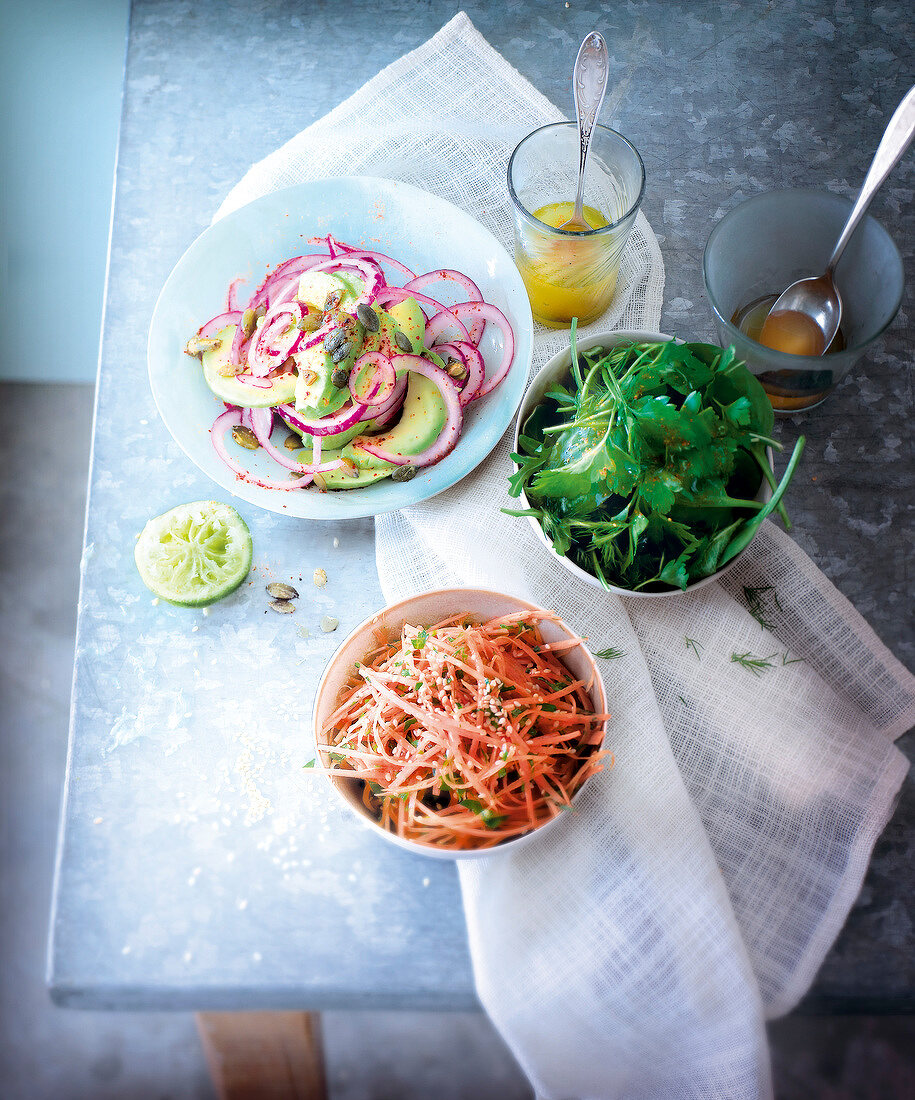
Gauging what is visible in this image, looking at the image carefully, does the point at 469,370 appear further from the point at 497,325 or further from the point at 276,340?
the point at 276,340

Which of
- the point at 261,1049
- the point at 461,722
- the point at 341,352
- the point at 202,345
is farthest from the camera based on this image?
the point at 261,1049

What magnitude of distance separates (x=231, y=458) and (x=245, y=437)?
40 mm

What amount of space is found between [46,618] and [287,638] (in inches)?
53.7

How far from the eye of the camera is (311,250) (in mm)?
1294

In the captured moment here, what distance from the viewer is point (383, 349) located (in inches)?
44.7

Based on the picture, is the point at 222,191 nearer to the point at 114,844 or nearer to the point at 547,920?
the point at 114,844

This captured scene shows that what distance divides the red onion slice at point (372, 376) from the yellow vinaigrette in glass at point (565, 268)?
0.27 meters

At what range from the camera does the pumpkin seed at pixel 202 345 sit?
3.95ft

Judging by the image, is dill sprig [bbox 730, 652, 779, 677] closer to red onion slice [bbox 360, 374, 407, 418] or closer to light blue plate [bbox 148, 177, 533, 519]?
light blue plate [bbox 148, 177, 533, 519]

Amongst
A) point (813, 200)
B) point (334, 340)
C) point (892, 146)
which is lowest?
point (334, 340)

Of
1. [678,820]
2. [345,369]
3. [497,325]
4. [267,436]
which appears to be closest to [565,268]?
[497,325]

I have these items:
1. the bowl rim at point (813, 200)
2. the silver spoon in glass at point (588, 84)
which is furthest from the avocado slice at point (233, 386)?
the bowl rim at point (813, 200)

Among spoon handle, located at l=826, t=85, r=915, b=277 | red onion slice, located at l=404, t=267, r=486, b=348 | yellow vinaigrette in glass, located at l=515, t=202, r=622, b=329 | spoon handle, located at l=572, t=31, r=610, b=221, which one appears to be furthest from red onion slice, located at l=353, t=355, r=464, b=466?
spoon handle, located at l=826, t=85, r=915, b=277

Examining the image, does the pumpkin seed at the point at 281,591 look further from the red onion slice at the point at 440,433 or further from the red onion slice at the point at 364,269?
the red onion slice at the point at 364,269
